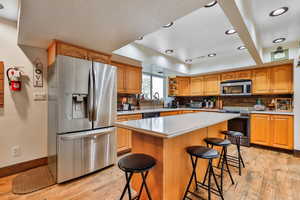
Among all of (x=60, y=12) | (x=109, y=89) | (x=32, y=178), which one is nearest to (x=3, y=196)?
(x=32, y=178)

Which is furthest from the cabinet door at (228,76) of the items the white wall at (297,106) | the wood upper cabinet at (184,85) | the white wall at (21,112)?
the white wall at (21,112)

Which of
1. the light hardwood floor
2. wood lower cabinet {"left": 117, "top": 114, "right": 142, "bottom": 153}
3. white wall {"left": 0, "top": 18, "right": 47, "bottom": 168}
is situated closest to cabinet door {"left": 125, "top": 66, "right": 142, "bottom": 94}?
wood lower cabinet {"left": 117, "top": 114, "right": 142, "bottom": 153}

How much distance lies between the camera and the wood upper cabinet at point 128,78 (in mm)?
3543

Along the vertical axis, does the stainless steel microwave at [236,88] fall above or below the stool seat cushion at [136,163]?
above

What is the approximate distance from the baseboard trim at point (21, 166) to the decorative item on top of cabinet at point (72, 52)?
69.2 inches

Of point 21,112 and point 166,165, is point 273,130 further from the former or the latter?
point 21,112

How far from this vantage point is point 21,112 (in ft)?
7.86

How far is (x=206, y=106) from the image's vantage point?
16.6ft

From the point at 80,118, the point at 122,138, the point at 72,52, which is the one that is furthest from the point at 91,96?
the point at 122,138

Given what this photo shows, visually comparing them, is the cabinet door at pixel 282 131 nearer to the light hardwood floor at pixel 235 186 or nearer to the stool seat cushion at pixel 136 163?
the light hardwood floor at pixel 235 186

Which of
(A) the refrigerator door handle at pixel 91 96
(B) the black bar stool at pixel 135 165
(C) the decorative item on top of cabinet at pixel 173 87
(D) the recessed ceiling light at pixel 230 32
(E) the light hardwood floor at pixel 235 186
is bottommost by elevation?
(E) the light hardwood floor at pixel 235 186

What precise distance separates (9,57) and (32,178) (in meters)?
→ 1.98

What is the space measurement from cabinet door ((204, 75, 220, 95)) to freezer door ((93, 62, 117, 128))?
3.54m

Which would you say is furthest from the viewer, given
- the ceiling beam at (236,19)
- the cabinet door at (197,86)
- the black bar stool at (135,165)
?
the cabinet door at (197,86)
